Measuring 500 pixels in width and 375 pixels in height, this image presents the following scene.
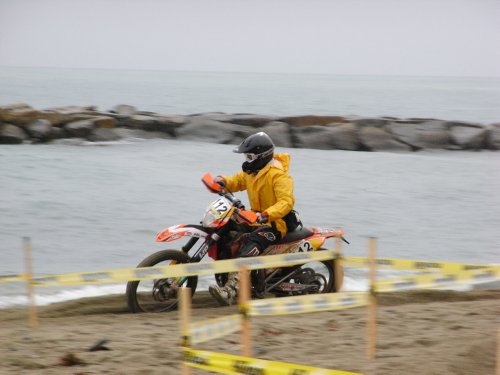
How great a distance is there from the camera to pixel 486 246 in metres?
13.8

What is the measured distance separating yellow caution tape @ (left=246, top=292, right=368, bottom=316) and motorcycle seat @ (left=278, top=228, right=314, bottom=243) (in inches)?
67.4

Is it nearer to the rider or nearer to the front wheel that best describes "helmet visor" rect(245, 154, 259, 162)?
the rider

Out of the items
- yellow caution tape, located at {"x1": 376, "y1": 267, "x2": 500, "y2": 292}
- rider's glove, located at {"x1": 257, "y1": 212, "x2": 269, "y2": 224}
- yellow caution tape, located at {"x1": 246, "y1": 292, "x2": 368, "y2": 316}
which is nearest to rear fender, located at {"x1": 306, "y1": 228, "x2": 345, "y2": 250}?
rider's glove, located at {"x1": 257, "y1": 212, "x2": 269, "y2": 224}

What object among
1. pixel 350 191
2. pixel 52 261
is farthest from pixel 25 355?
pixel 350 191

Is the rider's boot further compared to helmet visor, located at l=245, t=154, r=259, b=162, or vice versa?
helmet visor, located at l=245, t=154, r=259, b=162

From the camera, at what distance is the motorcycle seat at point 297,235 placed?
8.75 meters

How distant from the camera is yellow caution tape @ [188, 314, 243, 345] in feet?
16.7

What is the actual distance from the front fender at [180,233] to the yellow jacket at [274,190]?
2.26 feet

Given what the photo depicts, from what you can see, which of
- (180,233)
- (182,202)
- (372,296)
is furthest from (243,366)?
(182,202)

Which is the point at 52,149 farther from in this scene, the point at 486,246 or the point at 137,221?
the point at 486,246

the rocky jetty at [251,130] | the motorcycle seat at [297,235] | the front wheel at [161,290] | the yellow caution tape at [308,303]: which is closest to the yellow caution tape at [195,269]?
the yellow caution tape at [308,303]

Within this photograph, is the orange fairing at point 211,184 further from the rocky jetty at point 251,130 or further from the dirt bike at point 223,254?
the rocky jetty at point 251,130

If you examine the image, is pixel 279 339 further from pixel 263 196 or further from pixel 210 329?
pixel 263 196

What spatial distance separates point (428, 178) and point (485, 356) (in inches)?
664
